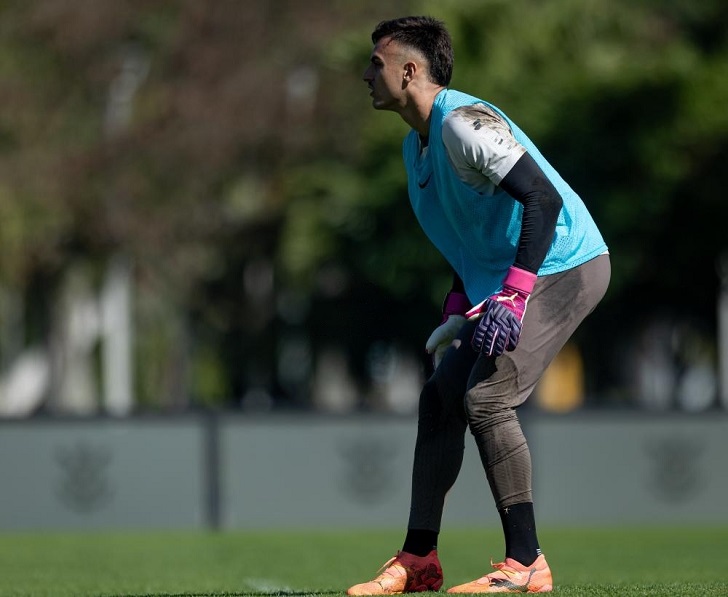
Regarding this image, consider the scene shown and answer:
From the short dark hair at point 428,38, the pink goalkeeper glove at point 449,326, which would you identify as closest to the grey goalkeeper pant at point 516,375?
the pink goalkeeper glove at point 449,326

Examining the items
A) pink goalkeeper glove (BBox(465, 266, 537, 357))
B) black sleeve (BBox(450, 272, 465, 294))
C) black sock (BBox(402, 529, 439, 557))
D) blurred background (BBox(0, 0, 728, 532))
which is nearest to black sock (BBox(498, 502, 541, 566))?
black sock (BBox(402, 529, 439, 557))

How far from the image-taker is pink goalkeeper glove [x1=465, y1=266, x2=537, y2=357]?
224 inches

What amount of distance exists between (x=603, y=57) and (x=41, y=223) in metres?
10.3

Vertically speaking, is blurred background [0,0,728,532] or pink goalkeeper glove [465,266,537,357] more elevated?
blurred background [0,0,728,532]

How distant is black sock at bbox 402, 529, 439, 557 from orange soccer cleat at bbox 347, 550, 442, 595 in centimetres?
2

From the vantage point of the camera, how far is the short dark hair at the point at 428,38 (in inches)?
236

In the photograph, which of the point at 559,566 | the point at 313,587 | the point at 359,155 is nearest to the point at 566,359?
the point at 359,155

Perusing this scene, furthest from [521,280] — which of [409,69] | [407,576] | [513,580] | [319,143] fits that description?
[319,143]

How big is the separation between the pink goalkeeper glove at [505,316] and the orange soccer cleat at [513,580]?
31.5 inches

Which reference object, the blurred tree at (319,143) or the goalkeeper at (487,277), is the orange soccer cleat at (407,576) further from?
the blurred tree at (319,143)

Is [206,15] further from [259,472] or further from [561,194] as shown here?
[561,194]

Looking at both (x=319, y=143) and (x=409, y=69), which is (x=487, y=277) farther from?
(x=319, y=143)

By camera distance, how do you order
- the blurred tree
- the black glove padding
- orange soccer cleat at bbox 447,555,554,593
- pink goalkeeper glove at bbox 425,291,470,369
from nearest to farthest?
the black glove padding → orange soccer cleat at bbox 447,555,554,593 → pink goalkeeper glove at bbox 425,291,470,369 → the blurred tree

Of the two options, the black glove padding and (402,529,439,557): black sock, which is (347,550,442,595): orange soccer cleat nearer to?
(402,529,439,557): black sock
